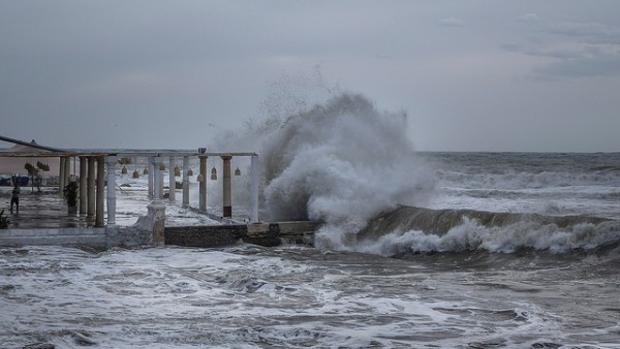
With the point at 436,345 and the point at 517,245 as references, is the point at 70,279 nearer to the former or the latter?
the point at 436,345

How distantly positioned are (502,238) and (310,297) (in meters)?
6.93

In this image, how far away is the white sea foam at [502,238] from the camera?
17203 mm

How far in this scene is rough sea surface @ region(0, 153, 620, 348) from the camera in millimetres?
9977

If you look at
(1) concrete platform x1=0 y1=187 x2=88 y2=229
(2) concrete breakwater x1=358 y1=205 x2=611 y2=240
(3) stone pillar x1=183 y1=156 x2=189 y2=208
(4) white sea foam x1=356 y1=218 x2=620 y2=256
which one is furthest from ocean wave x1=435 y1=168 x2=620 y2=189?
(4) white sea foam x1=356 y1=218 x2=620 y2=256

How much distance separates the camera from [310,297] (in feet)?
42.4

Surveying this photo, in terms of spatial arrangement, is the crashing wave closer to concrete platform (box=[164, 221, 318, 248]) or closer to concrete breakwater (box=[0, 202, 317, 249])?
concrete platform (box=[164, 221, 318, 248])

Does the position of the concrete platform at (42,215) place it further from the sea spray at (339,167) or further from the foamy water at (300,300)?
the sea spray at (339,167)

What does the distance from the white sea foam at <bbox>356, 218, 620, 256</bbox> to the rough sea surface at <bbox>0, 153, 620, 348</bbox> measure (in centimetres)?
8

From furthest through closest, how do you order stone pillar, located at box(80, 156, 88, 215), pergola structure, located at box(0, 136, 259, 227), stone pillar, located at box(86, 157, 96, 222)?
stone pillar, located at box(80, 156, 88, 215)
stone pillar, located at box(86, 157, 96, 222)
pergola structure, located at box(0, 136, 259, 227)

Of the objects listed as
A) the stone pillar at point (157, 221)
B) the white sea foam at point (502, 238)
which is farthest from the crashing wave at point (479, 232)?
the stone pillar at point (157, 221)

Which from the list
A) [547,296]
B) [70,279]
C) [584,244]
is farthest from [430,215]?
[70,279]

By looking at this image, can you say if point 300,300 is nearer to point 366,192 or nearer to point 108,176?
point 108,176

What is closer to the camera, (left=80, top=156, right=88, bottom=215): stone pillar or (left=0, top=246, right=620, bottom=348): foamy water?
(left=0, top=246, right=620, bottom=348): foamy water

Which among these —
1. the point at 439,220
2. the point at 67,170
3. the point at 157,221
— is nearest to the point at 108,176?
the point at 157,221
